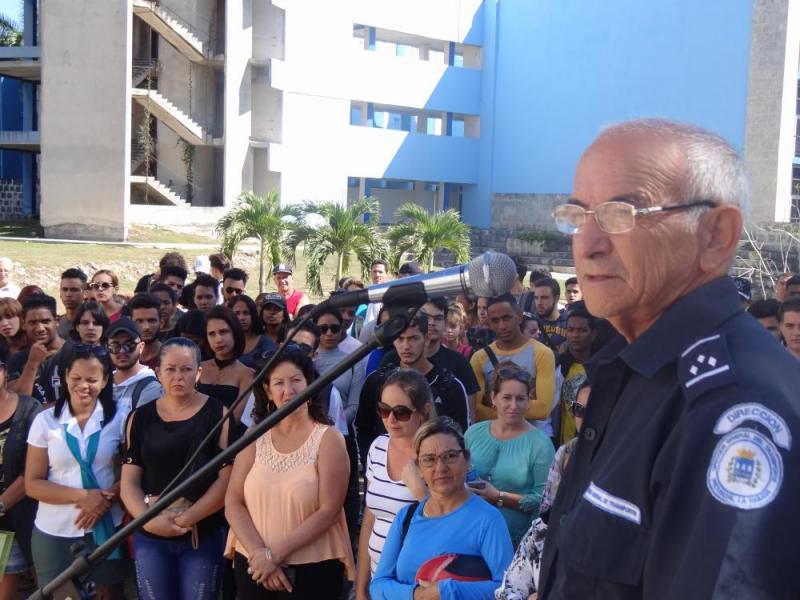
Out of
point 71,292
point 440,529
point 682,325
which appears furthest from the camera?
point 71,292

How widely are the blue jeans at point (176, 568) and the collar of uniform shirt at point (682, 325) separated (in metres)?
3.83

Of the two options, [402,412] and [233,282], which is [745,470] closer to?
[402,412]

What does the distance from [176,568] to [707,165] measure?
4078mm

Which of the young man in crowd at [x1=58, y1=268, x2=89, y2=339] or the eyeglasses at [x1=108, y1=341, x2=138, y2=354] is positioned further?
the young man in crowd at [x1=58, y1=268, x2=89, y2=339]

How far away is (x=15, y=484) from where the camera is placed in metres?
5.35

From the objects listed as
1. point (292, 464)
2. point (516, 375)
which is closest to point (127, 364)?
point (292, 464)

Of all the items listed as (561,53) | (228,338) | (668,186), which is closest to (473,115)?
(561,53)

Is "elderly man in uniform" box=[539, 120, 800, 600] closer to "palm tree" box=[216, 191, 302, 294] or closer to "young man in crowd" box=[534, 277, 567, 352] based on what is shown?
"young man in crowd" box=[534, 277, 567, 352]

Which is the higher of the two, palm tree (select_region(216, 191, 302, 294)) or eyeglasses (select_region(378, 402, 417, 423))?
palm tree (select_region(216, 191, 302, 294))

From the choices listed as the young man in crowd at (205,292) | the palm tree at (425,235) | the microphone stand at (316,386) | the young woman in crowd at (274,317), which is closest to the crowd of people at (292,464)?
the microphone stand at (316,386)

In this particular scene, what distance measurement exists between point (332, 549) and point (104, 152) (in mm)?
26084

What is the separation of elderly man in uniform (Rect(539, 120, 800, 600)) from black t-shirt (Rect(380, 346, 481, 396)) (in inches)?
166

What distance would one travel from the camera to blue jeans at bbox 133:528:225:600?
190 inches

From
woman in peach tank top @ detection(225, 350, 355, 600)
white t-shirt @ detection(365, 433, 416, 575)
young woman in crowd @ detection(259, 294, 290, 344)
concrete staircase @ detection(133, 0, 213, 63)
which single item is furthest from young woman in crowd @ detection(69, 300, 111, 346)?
concrete staircase @ detection(133, 0, 213, 63)
